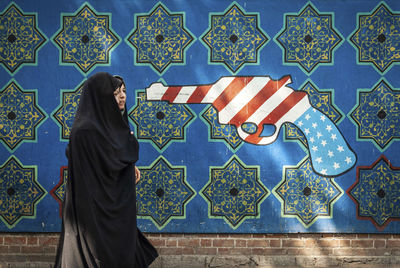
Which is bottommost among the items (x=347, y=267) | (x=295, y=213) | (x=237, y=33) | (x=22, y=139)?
(x=347, y=267)

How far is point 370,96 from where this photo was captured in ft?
12.9

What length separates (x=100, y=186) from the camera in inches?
107

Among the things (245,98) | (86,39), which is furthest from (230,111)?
(86,39)

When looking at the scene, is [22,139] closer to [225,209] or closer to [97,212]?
[97,212]

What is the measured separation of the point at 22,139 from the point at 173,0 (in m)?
2.00

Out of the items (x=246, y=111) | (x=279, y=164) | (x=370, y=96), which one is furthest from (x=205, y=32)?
(x=370, y=96)

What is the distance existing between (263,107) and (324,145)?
69 cm

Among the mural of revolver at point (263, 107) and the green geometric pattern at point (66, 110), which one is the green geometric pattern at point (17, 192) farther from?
the mural of revolver at point (263, 107)

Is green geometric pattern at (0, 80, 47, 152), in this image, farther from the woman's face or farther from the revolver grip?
the revolver grip

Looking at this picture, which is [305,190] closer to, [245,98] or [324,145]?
[324,145]

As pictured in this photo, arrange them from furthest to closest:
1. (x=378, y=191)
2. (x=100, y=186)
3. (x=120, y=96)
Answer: (x=378, y=191), (x=120, y=96), (x=100, y=186)

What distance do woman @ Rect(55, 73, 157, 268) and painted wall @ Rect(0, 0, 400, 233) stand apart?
1071 mm

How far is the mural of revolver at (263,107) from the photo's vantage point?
3.94 meters

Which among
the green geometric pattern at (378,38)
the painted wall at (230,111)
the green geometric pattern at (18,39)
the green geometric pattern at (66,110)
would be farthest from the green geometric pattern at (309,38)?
the green geometric pattern at (18,39)
